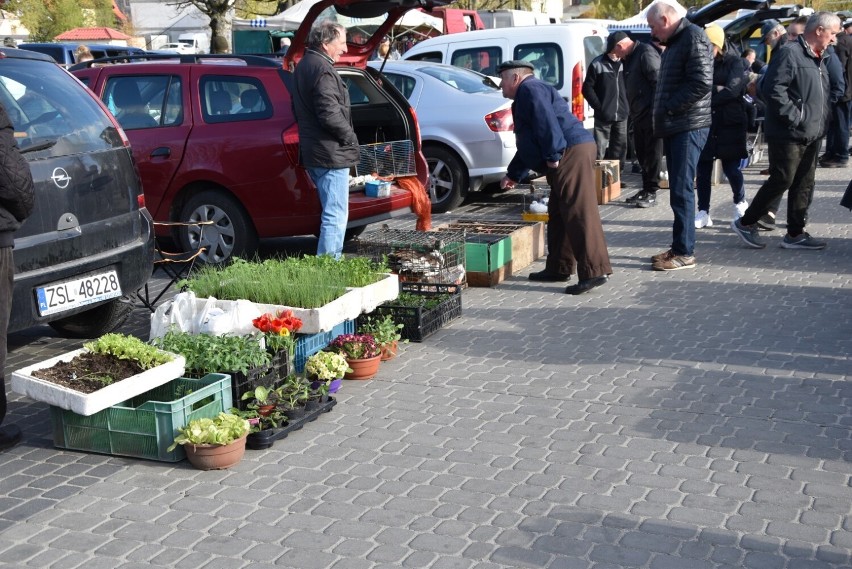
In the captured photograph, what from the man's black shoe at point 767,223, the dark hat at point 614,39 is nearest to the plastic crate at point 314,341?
the man's black shoe at point 767,223

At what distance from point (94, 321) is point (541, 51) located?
880 centimetres

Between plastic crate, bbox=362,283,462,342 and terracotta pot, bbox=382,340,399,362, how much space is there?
30 centimetres

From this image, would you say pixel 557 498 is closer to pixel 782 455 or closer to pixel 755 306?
pixel 782 455

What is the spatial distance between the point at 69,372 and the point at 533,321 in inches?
135

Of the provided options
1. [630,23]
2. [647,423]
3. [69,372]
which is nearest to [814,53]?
[647,423]

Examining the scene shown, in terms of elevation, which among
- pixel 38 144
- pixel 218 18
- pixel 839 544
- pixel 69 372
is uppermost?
pixel 218 18

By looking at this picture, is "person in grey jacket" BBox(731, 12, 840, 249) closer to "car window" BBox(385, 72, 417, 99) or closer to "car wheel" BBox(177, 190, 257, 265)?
"car window" BBox(385, 72, 417, 99)

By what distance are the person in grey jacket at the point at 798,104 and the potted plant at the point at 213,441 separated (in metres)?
6.18

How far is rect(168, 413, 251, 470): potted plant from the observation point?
479 cm

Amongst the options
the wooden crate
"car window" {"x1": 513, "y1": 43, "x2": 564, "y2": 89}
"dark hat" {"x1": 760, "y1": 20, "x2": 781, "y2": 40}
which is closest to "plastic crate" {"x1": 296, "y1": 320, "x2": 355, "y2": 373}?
the wooden crate

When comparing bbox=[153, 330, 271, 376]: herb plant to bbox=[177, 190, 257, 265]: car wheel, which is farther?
bbox=[177, 190, 257, 265]: car wheel

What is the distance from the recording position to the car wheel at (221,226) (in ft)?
29.5

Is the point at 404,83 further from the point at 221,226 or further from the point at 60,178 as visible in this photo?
the point at 60,178

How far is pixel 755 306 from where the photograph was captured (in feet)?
25.1
